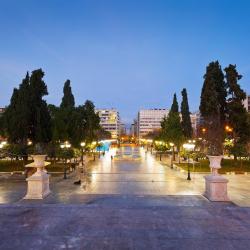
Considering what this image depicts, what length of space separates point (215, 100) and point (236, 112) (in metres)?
2.75

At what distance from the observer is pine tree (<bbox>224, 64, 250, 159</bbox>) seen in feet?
127

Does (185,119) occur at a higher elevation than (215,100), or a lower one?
lower

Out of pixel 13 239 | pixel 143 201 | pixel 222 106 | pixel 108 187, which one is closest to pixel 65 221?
pixel 13 239

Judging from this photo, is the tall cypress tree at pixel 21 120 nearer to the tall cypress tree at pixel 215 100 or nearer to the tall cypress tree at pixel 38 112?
the tall cypress tree at pixel 38 112

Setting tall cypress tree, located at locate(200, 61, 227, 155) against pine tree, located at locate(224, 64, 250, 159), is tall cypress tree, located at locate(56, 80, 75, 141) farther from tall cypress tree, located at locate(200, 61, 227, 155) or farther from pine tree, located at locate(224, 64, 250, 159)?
pine tree, located at locate(224, 64, 250, 159)

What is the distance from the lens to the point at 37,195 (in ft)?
56.7

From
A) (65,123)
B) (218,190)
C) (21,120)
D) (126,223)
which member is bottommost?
(126,223)

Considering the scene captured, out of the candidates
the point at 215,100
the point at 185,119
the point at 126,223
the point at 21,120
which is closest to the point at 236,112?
the point at 215,100

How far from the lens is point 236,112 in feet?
129

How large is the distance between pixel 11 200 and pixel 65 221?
261 inches

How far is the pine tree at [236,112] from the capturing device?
38812mm

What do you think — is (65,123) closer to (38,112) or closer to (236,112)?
(38,112)

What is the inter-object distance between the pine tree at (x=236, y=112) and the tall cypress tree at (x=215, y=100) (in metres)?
1.21

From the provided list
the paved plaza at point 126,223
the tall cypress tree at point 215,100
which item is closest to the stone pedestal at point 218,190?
the paved plaza at point 126,223
